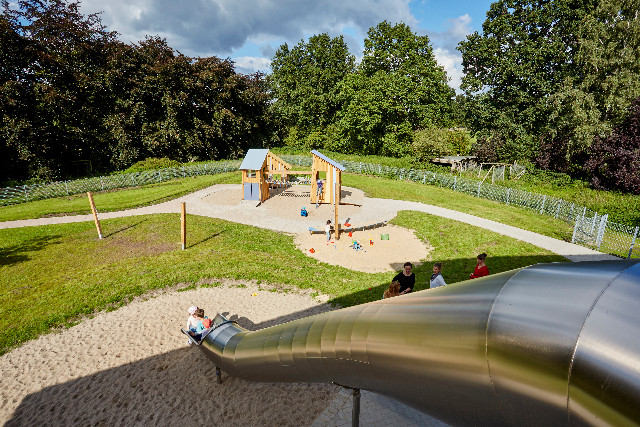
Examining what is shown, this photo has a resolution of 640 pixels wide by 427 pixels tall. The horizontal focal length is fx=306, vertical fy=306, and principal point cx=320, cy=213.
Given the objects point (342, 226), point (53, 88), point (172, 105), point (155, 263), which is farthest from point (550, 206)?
point (53, 88)

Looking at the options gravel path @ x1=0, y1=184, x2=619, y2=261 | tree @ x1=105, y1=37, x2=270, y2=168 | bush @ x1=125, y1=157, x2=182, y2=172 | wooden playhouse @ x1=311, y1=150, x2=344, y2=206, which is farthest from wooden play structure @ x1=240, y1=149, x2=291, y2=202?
tree @ x1=105, y1=37, x2=270, y2=168

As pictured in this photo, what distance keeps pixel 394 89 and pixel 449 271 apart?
110 feet

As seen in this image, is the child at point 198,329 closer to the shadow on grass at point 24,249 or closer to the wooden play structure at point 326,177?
the shadow on grass at point 24,249

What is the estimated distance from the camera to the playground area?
586 inches

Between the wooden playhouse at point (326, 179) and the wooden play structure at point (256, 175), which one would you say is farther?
the wooden play structure at point (256, 175)

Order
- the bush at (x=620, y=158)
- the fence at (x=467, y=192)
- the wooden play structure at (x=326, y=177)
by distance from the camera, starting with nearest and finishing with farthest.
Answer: the fence at (x=467, y=192) → the wooden play structure at (x=326, y=177) → the bush at (x=620, y=158)

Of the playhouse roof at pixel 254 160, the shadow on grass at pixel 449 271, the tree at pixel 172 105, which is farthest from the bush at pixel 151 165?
the shadow on grass at pixel 449 271

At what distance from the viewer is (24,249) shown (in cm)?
1499

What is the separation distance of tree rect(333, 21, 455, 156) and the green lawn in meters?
26.8

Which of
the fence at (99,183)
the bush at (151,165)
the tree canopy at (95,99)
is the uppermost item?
the tree canopy at (95,99)

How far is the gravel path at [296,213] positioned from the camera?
58.7ft

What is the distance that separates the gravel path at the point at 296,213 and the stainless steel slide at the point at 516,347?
15.7 meters

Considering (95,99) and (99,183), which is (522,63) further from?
(95,99)

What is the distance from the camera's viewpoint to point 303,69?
52469mm
